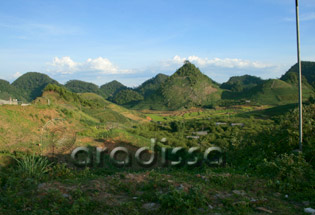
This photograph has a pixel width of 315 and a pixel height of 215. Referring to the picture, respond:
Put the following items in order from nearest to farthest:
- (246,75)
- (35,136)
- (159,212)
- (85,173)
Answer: (159,212)
(85,173)
(35,136)
(246,75)

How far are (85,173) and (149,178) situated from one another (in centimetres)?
167

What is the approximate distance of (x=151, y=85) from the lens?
17225 centimetres

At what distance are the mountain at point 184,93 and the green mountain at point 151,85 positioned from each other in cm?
3265

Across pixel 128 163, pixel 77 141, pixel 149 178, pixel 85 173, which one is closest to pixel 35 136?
pixel 77 141

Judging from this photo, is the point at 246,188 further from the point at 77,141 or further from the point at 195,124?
the point at 195,124

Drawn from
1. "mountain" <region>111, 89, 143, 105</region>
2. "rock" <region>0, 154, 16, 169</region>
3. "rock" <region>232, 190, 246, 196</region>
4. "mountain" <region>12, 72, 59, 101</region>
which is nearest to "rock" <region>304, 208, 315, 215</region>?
"rock" <region>232, 190, 246, 196</region>

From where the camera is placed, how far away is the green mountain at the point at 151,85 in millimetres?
160725

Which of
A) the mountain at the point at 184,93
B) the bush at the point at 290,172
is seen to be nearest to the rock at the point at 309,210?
the bush at the point at 290,172

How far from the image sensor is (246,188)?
15.3 feet

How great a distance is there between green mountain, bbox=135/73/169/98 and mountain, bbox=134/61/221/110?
107ft

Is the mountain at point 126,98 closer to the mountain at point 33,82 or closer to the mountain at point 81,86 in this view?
the mountain at point 81,86

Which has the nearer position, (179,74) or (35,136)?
(35,136)

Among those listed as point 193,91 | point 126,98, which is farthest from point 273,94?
point 126,98

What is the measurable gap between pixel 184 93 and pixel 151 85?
6098cm
